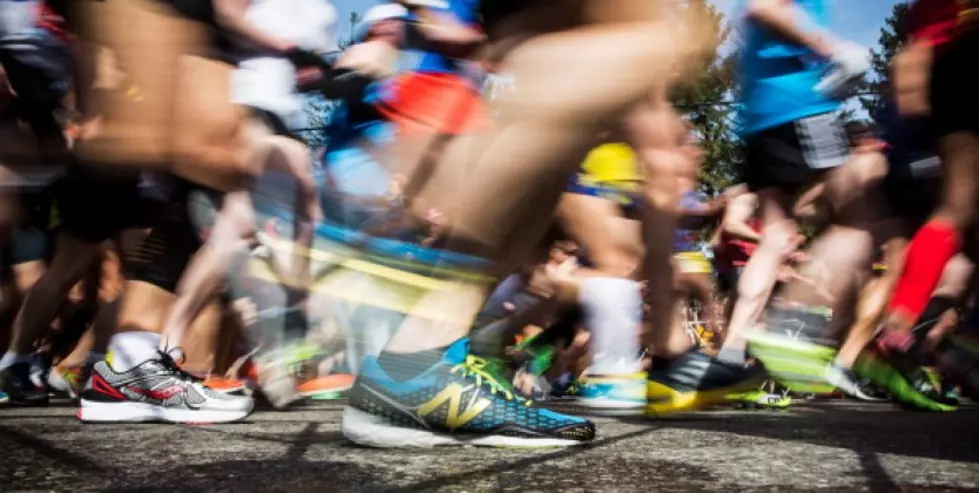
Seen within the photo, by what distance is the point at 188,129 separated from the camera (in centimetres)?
161

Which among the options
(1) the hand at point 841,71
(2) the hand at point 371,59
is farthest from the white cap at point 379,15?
(1) the hand at point 841,71

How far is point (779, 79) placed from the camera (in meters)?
2.95

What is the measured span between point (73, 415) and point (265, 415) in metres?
0.52

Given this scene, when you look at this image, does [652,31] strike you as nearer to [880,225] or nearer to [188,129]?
[188,129]

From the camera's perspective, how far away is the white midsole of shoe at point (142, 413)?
2.11 meters

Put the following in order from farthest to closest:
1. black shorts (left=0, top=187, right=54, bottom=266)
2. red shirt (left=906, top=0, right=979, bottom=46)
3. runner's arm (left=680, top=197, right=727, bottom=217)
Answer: runner's arm (left=680, top=197, right=727, bottom=217) < black shorts (left=0, top=187, right=54, bottom=266) < red shirt (left=906, top=0, right=979, bottom=46)

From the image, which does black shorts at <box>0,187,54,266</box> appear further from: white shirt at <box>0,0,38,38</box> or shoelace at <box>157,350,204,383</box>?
shoelace at <box>157,350,204,383</box>

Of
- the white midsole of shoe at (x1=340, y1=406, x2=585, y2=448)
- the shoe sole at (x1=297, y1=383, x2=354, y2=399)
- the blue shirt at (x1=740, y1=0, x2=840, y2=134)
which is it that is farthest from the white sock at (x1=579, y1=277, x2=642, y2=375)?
the white midsole of shoe at (x1=340, y1=406, x2=585, y2=448)

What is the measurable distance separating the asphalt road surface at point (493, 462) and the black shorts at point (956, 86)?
92 centimetres

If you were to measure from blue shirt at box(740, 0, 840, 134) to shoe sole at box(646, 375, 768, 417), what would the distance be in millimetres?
964

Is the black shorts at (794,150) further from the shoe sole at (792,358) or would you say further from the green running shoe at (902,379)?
the green running shoe at (902,379)

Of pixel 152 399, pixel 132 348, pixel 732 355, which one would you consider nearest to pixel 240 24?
pixel 132 348

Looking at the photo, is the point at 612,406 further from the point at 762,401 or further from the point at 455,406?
the point at 455,406

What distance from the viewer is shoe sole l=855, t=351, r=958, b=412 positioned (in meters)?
3.08
